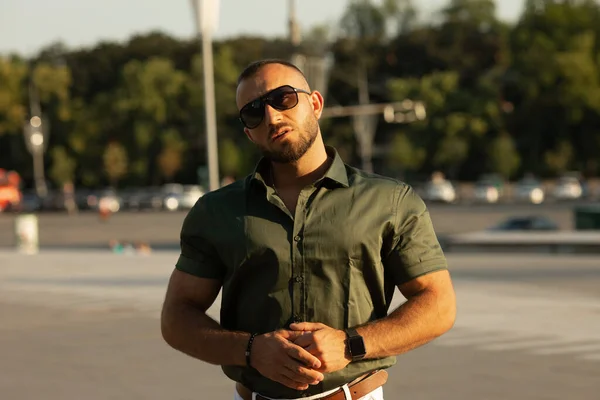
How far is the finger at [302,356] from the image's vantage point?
3.26 m

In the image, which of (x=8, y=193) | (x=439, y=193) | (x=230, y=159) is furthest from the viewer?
(x=230, y=159)

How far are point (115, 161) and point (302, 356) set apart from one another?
9321 centimetres

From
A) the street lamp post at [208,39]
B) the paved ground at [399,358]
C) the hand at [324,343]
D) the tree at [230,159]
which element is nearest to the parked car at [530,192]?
the tree at [230,159]

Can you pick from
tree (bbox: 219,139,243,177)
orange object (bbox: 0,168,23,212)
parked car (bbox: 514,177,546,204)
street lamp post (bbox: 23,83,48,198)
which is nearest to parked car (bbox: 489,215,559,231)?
parked car (bbox: 514,177,546,204)

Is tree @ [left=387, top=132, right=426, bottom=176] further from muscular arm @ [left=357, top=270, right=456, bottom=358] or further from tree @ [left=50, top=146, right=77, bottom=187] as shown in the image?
muscular arm @ [left=357, top=270, right=456, bottom=358]

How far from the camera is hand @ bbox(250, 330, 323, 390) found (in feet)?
10.7

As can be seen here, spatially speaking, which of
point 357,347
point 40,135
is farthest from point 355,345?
point 40,135

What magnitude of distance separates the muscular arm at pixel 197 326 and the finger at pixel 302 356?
0.65 ft

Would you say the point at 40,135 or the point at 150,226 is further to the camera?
the point at 40,135

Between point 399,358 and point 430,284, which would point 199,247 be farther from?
point 399,358

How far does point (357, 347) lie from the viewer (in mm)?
3369

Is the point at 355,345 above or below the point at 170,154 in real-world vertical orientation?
above

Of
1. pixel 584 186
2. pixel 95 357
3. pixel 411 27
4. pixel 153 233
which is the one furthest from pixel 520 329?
pixel 411 27

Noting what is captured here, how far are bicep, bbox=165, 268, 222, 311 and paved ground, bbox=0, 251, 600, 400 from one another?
581cm
